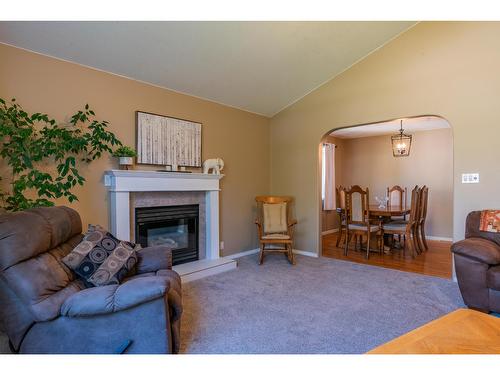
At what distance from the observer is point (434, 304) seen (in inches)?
111

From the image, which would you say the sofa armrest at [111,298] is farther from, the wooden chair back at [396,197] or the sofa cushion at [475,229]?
the wooden chair back at [396,197]

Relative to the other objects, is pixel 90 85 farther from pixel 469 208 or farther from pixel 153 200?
pixel 469 208

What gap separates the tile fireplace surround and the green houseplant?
15.9 inches

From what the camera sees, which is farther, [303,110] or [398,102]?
[303,110]

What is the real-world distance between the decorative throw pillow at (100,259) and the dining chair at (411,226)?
3.99 m

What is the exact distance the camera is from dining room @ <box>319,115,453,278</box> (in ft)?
15.4

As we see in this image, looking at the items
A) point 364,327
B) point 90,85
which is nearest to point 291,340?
point 364,327

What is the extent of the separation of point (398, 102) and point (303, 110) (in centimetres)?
143

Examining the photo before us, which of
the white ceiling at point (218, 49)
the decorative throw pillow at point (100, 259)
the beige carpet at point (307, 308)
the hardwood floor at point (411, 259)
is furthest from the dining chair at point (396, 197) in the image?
the decorative throw pillow at point (100, 259)

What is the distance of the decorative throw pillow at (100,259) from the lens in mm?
2023

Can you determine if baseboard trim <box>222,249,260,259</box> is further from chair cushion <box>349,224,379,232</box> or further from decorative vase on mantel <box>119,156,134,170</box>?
decorative vase on mantel <box>119,156,134,170</box>

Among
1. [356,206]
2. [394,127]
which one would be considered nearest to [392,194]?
[394,127]

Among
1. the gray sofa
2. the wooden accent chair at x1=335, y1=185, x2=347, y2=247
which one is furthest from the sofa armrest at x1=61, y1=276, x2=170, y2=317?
the wooden accent chair at x1=335, y1=185, x2=347, y2=247
